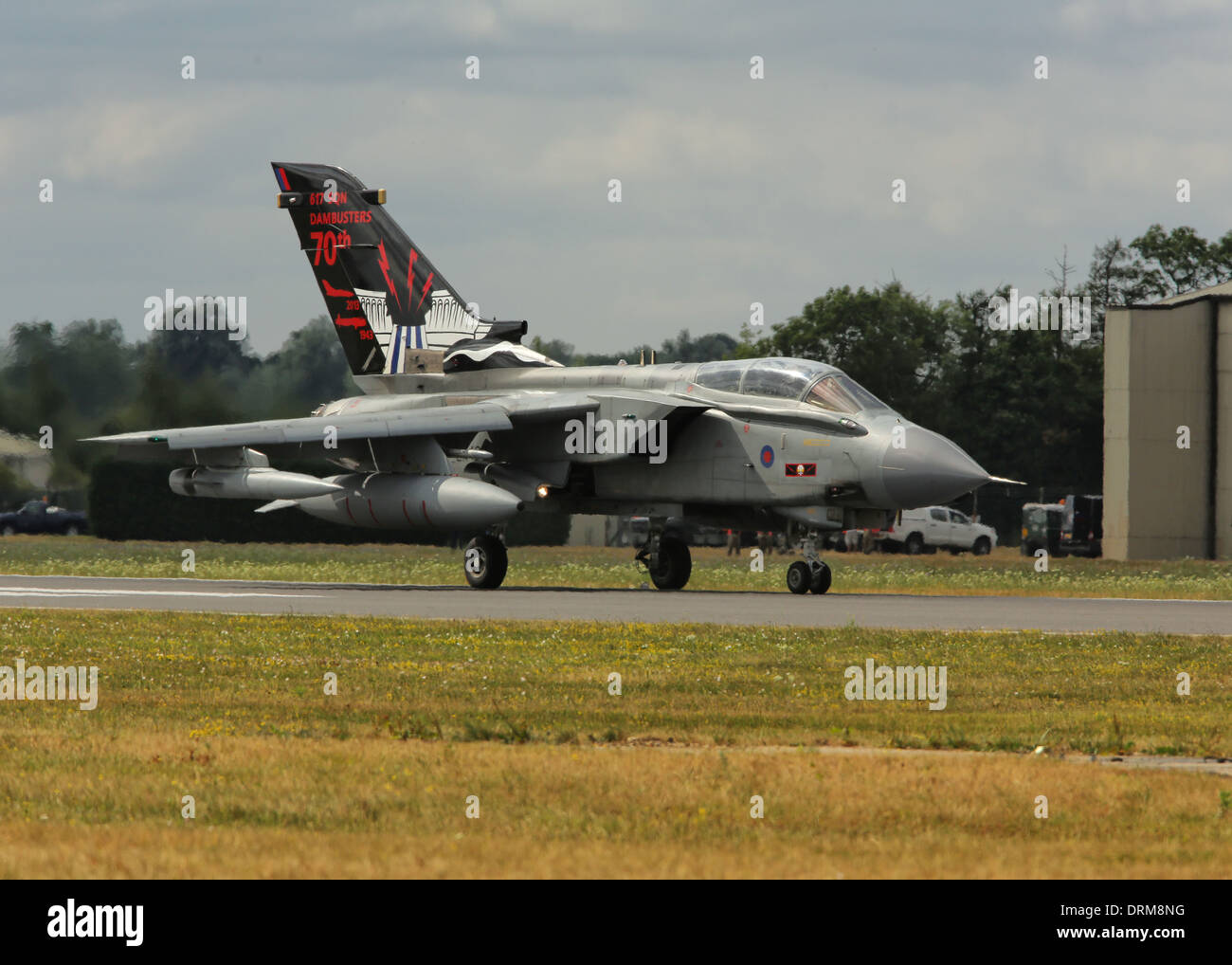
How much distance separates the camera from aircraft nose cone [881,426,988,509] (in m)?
25.8

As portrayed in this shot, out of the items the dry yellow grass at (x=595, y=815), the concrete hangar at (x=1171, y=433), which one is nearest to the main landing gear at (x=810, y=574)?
the dry yellow grass at (x=595, y=815)

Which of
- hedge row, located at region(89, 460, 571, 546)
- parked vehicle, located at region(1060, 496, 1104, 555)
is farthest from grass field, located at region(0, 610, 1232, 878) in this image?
parked vehicle, located at region(1060, 496, 1104, 555)

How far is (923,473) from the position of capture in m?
25.8

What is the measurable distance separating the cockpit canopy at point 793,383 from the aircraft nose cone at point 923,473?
48.4 inches

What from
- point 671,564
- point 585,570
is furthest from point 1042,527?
point 671,564

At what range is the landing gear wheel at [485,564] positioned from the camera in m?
A: 30.2

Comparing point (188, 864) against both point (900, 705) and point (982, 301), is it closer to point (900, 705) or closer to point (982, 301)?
point (900, 705)

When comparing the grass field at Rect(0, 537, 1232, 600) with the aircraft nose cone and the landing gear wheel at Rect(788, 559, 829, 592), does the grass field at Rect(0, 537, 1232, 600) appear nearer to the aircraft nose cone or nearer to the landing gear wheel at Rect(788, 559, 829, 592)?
the landing gear wheel at Rect(788, 559, 829, 592)

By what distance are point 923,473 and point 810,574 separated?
3.40 meters
